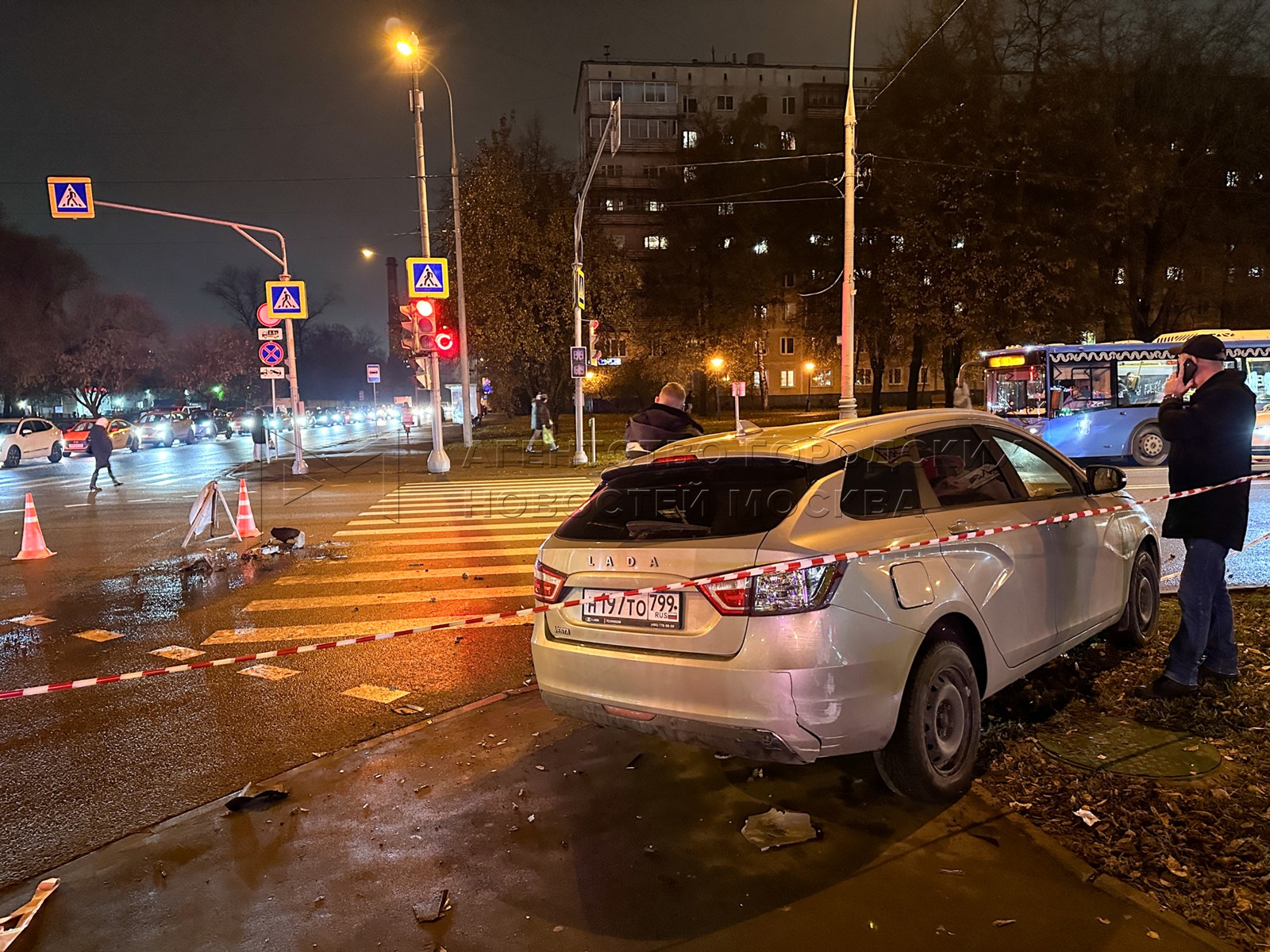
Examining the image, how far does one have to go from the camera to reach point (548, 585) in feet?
13.6

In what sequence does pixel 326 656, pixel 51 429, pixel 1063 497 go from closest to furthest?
pixel 1063 497 → pixel 326 656 → pixel 51 429

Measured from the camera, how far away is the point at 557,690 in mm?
4051

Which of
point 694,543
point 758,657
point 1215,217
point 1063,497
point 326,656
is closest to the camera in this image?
point 758,657

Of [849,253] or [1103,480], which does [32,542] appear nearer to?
[1103,480]

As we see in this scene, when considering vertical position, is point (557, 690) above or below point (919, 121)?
below

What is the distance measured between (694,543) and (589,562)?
591 mm

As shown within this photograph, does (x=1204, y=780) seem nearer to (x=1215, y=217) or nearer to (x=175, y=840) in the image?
(x=175, y=840)

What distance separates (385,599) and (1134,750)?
22.2 feet

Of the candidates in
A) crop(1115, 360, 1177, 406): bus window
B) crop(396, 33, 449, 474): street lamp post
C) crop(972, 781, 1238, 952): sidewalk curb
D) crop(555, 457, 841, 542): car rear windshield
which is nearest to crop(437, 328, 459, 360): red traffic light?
crop(396, 33, 449, 474): street lamp post

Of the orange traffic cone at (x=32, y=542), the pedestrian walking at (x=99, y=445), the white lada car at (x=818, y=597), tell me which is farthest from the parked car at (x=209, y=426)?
the white lada car at (x=818, y=597)

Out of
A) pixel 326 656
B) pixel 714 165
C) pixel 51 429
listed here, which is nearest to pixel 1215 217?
pixel 714 165

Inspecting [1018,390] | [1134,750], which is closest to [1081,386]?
[1018,390]

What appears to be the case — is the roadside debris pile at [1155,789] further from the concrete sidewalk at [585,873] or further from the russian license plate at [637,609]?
the russian license plate at [637,609]

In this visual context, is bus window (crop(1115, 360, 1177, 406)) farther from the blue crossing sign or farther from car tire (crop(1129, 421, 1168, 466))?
the blue crossing sign
